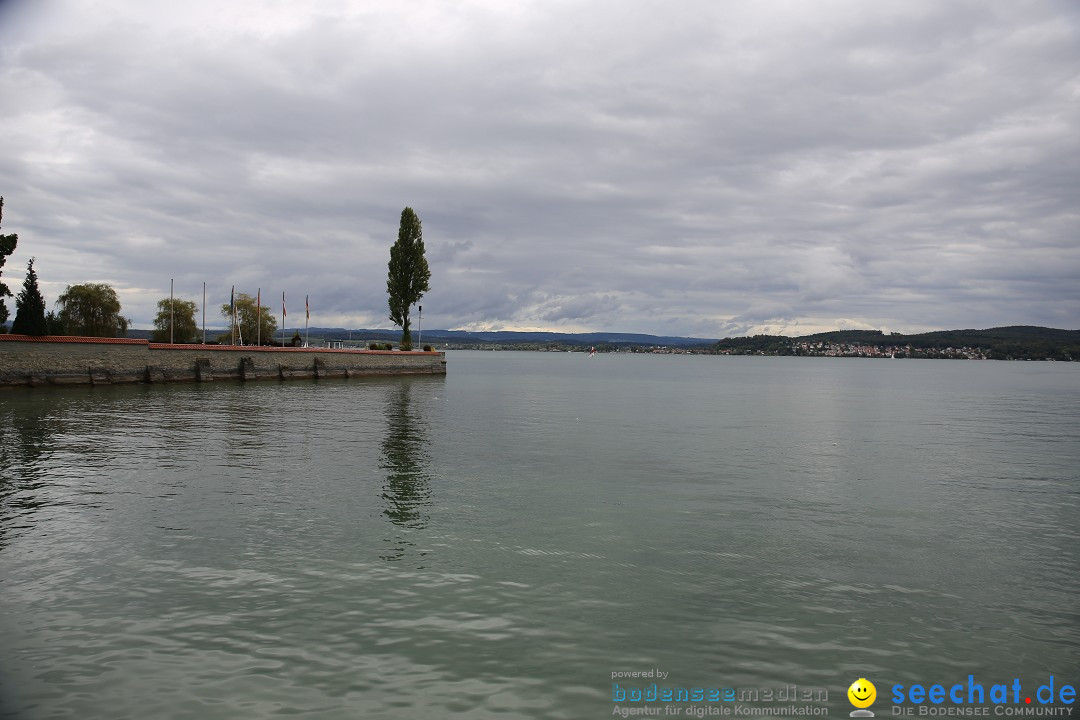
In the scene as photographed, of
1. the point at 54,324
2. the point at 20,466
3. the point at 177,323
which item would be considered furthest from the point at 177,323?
the point at 20,466

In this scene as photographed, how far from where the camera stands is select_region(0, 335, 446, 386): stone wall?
52.7 m

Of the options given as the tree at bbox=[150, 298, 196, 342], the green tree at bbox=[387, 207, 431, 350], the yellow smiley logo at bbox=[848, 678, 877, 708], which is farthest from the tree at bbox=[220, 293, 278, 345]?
the yellow smiley logo at bbox=[848, 678, 877, 708]

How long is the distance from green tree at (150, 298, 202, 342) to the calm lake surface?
70818 millimetres

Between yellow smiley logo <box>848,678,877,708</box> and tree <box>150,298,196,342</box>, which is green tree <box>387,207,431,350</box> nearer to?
tree <box>150,298,196,342</box>

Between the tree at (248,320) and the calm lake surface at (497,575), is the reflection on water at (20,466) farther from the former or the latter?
the tree at (248,320)

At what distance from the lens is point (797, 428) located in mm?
40125

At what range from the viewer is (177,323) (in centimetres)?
9381

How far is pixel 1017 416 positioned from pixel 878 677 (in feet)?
171

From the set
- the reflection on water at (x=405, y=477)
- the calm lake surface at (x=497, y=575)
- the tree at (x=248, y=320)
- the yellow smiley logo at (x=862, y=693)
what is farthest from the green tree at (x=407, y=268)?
the yellow smiley logo at (x=862, y=693)

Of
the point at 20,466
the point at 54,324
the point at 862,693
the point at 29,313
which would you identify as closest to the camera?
the point at 862,693

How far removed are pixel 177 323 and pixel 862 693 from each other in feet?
330

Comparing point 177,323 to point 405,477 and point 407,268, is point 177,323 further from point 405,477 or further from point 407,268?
point 405,477

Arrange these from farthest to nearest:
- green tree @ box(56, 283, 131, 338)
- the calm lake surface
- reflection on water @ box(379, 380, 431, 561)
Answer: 1. green tree @ box(56, 283, 131, 338)
2. reflection on water @ box(379, 380, 431, 561)
3. the calm lake surface

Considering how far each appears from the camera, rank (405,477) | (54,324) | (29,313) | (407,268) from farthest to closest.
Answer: (407,268)
(54,324)
(29,313)
(405,477)
